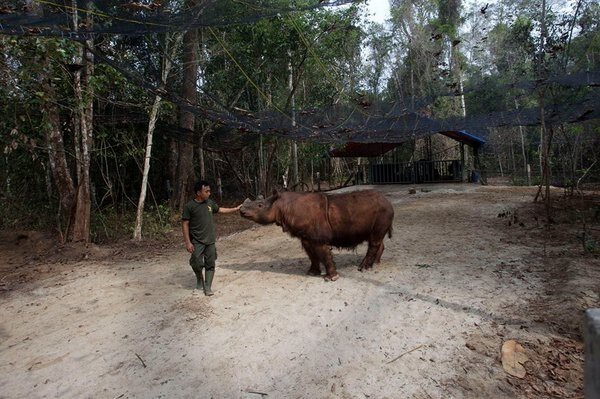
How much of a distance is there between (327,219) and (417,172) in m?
16.0

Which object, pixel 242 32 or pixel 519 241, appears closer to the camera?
pixel 519 241

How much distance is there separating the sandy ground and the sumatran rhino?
0.42 m

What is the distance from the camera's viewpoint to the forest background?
6809 millimetres

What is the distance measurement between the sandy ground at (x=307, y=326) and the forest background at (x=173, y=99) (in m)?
3.02

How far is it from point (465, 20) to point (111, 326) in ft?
98.3

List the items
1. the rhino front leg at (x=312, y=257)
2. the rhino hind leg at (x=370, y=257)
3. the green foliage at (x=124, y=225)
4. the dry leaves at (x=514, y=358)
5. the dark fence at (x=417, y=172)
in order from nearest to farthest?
the dry leaves at (x=514, y=358) < the rhino front leg at (x=312, y=257) < the rhino hind leg at (x=370, y=257) < the green foliage at (x=124, y=225) < the dark fence at (x=417, y=172)

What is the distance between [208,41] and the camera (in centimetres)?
1429

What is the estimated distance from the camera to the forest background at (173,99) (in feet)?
22.3

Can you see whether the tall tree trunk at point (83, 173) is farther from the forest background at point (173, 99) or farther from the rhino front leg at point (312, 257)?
the rhino front leg at point (312, 257)

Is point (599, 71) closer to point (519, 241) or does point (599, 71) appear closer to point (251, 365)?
point (519, 241)

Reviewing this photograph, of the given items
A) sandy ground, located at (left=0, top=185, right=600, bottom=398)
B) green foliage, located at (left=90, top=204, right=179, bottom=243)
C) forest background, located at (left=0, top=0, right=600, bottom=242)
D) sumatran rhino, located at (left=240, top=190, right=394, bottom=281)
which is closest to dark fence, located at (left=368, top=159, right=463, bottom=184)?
forest background, located at (left=0, top=0, right=600, bottom=242)

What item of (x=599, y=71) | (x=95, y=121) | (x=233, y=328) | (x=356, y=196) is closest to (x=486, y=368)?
(x=233, y=328)

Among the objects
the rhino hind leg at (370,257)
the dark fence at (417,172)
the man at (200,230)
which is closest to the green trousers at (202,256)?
the man at (200,230)

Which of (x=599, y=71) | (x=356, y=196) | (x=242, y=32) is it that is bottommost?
(x=356, y=196)
